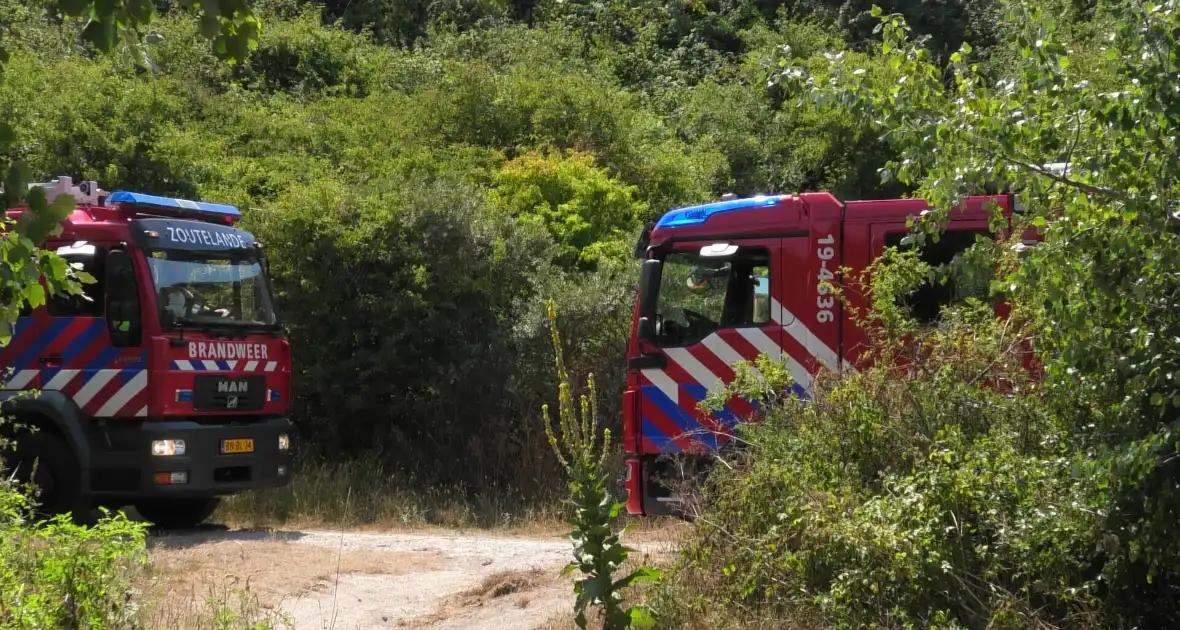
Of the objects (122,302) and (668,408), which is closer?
(668,408)

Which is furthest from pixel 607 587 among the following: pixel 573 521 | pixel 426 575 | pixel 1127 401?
pixel 426 575

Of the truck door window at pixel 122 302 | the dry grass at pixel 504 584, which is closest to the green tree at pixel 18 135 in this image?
the dry grass at pixel 504 584

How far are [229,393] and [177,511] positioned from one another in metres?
1.77

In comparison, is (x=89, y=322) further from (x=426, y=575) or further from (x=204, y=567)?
(x=426, y=575)

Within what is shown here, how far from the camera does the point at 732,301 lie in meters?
10.5

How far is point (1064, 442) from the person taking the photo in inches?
250

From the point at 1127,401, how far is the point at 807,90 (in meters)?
2.15

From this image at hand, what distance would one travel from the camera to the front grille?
37.4ft

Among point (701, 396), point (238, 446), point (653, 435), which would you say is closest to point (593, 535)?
point (701, 396)

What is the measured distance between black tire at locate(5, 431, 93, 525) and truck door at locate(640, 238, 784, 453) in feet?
16.6

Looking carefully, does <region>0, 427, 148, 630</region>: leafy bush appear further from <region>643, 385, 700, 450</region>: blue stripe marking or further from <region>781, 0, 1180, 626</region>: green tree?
<region>643, 385, 700, 450</region>: blue stripe marking

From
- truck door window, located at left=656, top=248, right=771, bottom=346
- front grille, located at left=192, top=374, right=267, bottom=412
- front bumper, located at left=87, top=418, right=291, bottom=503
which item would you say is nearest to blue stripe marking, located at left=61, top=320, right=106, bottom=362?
front bumper, located at left=87, top=418, right=291, bottom=503

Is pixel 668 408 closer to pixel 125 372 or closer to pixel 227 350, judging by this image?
pixel 227 350

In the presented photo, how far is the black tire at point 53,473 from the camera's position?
1113cm
